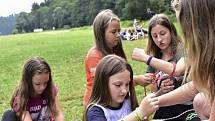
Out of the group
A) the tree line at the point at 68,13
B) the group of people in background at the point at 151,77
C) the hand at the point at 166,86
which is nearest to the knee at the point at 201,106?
the group of people in background at the point at 151,77

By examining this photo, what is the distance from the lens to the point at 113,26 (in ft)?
11.4

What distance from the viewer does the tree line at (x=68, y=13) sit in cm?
5566

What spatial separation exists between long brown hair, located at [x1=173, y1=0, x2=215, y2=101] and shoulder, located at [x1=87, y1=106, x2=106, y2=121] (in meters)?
0.85

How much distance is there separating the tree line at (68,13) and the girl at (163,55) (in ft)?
156

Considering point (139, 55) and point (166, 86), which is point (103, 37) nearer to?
point (139, 55)

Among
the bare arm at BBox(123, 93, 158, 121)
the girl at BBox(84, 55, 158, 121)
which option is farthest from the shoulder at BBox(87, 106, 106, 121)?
the bare arm at BBox(123, 93, 158, 121)

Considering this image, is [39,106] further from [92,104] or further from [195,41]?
[195,41]

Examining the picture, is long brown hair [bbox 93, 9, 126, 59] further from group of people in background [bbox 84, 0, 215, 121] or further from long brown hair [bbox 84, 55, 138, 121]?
long brown hair [bbox 84, 55, 138, 121]

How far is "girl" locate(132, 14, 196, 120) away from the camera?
123 inches

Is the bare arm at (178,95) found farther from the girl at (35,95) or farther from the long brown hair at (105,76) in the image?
the girl at (35,95)

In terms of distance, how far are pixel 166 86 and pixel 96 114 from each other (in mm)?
649

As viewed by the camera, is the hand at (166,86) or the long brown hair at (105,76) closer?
the long brown hair at (105,76)

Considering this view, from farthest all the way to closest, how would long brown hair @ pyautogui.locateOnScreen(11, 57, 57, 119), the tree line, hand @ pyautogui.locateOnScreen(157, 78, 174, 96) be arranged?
the tree line < long brown hair @ pyautogui.locateOnScreen(11, 57, 57, 119) < hand @ pyautogui.locateOnScreen(157, 78, 174, 96)

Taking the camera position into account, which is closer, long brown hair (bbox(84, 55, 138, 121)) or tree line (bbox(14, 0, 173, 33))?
long brown hair (bbox(84, 55, 138, 121))
